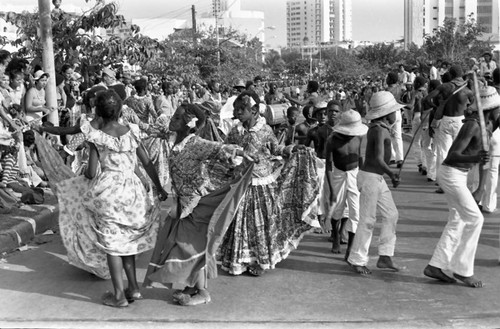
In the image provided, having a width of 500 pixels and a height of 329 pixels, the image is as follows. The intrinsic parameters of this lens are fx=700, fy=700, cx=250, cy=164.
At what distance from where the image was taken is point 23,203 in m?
9.75

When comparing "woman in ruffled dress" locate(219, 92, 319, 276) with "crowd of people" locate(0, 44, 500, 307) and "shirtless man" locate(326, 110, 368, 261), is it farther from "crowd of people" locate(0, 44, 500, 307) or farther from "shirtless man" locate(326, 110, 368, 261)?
"shirtless man" locate(326, 110, 368, 261)

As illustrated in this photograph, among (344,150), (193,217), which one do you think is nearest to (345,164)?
(344,150)

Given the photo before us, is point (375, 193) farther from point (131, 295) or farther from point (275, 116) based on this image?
point (275, 116)

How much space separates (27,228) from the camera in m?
8.66

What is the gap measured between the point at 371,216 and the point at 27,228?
4.36 metres

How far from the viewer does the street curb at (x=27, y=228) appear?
8.09 metres

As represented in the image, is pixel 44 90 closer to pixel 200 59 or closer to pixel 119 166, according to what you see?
pixel 119 166

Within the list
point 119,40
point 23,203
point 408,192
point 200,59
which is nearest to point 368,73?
point 200,59

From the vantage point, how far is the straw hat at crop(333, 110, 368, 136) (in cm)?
739

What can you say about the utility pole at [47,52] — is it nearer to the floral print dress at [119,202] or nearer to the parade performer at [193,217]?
the floral print dress at [119,202]

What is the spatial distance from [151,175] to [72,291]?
1323 millimetres

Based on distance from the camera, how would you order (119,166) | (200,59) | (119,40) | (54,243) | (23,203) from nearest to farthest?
(119,166) < (54,243) < (23,203) < (119,40) < (200,59)

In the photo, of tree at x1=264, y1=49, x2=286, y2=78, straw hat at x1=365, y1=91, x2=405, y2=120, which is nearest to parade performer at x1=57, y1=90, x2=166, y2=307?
straw hat at x1=365, y1=91, x2=405, y2=120

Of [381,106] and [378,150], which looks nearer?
[378,150]
